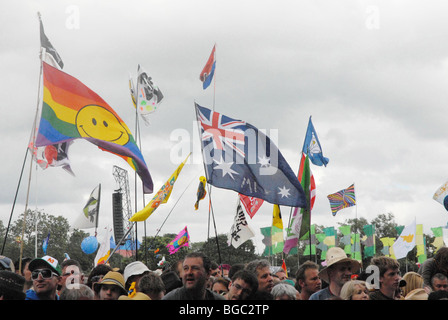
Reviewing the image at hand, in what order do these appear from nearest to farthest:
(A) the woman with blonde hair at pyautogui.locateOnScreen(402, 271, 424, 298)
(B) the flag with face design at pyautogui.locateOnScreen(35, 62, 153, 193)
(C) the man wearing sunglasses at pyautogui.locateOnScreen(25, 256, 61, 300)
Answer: (C) the man wearing sunglasses at pyautogui.locateOnScreen(25, 256, 61, 300) < (A) the woman with blonde hair at pyautogui.locateOnScreen(402, 271, 424, 298) < (B) the flag with face design at pyautogui.locateOnScreen(35, 62, 153, 193)

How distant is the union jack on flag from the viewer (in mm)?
11762

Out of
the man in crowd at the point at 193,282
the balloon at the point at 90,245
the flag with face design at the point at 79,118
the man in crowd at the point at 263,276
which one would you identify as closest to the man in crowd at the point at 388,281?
the man in crowd at the point at 263,276

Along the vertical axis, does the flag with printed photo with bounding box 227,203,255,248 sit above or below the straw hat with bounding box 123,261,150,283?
above

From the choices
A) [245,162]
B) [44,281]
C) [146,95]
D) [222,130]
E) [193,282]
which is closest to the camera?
[193,282]

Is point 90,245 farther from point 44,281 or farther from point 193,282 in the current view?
point 193,282

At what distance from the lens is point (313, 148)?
1888 cm

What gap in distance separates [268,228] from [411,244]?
623cm

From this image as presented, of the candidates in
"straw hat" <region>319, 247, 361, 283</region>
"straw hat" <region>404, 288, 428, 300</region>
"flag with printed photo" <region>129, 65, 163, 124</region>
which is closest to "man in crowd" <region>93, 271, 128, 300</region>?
"straw hat" <region>319, 247, 361, 283</region>

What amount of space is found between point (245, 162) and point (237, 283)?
589cm

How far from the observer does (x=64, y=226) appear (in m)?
92.8

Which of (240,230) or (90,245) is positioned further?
(90,245)

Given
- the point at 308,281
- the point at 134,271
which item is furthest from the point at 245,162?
the point at 308,281

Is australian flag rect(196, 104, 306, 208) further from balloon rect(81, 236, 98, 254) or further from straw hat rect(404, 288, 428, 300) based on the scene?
balloon rect(81, 236, 98, 254)
